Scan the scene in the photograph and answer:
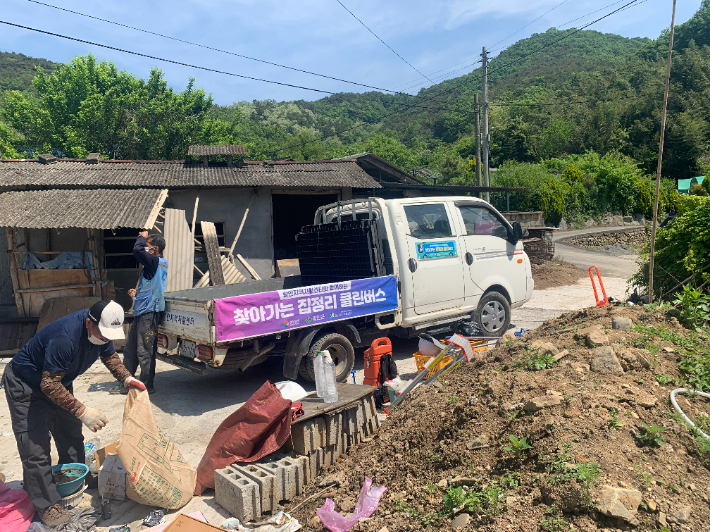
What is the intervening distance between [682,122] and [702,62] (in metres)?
12.0

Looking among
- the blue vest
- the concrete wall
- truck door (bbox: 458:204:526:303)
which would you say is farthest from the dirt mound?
the concrete wall

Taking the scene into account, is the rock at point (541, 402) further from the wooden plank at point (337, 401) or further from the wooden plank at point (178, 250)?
the wooden plank at point (178, 250)

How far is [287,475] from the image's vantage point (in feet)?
11.8

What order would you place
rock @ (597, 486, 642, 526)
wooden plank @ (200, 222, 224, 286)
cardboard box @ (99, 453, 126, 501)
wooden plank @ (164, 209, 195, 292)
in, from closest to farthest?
rock @ (597, 486, 642, 526), cardboard box @ (99, 453, 126, 501), wooden plank @ (164, 209, 195, 292), wooden plank @ (200, 222, 224, 286)

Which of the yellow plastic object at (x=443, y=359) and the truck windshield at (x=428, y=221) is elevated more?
the truck windshield at (x=428, y=221)

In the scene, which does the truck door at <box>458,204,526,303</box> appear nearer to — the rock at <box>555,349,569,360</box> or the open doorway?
the rock at <box>555,349,569,360</box>

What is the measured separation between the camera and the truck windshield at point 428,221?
6879 mm

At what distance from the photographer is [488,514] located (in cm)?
271

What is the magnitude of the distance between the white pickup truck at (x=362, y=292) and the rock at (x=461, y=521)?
3.07m

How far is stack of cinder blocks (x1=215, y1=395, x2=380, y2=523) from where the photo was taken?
341 centimetres

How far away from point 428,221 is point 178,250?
17.8 feet

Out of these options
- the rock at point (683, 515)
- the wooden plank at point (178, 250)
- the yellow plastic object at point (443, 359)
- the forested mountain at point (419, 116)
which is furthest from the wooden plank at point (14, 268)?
the forested mountain at point (419, 116)

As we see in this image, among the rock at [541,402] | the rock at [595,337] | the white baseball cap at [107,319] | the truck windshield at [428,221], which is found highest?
the truck windshield at [428,221]

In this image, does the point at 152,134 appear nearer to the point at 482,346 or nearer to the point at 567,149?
the point at 482,346
